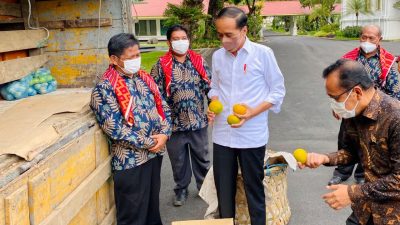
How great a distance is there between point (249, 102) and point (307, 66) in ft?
40.9

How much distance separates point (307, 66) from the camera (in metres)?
15.2

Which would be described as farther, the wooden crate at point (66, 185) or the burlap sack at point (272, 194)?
the burlap sack at point (272, 194)

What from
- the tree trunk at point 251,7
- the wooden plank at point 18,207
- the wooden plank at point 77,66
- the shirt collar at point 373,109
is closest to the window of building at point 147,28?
the tree trunk at point 251,7

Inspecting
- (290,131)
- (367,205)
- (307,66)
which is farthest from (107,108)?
(307,66)

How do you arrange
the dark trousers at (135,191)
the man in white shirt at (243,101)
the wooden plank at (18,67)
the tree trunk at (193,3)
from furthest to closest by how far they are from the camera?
1. the tree trunk at (193,3)
2. the wooden plank at (18,67)
3. the dark trousers at (135,191)
4. the man in white shirt at (243,101)

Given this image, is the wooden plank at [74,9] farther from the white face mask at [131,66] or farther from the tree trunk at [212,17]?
the tree trunk at [212,17]

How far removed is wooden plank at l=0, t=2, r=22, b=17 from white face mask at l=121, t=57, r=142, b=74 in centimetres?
168

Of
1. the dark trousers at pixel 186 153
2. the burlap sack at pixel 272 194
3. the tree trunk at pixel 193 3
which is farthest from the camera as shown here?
the tree trunk at pixel 193 3

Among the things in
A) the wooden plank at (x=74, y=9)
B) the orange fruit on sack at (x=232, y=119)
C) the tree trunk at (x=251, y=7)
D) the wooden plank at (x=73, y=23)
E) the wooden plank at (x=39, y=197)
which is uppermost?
the tree trunk at (x=251, y=7)

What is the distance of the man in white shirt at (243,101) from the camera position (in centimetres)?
324

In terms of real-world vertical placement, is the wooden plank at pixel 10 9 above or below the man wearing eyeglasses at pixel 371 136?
above

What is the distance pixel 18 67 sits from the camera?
401 centimetres

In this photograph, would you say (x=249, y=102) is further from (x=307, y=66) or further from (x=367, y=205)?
(x=307, y=66)

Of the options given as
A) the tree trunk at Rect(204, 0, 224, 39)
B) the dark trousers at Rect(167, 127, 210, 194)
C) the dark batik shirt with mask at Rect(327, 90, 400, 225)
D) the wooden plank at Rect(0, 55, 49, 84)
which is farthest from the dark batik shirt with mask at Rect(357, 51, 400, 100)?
the tree trunk at Rect(204, 0, 224, 39)
